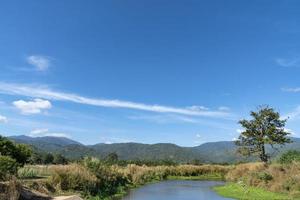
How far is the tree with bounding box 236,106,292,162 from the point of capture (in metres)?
56.9

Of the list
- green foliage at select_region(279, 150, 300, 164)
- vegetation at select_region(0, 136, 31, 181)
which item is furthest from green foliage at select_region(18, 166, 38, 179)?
green foliage at select_region(279, 150, 300, 164)

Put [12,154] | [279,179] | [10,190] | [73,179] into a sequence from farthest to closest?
[279,179] → [12,154] → [73,179] → [10,190]

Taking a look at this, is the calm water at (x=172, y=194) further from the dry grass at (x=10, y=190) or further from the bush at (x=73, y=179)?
the dry grass at (x=10, y=190)

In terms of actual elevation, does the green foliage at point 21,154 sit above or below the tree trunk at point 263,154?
below

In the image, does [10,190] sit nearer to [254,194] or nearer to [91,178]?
[91,178]

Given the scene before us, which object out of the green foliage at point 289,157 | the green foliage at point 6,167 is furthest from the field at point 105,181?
the green foliage at point 289,157

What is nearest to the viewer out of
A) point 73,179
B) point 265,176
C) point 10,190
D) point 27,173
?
point 10,190

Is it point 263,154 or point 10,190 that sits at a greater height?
point 263,154

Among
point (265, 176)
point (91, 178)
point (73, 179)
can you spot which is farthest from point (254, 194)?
point (73, 179)

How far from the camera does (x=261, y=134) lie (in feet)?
190

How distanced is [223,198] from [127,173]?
58.2ft

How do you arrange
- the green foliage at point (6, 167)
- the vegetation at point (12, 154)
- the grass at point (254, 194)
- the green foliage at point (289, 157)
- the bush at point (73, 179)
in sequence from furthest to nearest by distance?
1. the green foliage at point (289, 157)
2. the grass at point (254, 194)
3. the bush at point (73, 179)
4. the vegetation at point (12, 154)
5. the green foliage at point (6, 167)

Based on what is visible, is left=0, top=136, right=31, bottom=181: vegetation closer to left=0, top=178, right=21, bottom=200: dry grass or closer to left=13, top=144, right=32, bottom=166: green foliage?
left=13, top=144, right=32, bottom=166: green foliage

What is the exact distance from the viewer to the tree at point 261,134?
56.9 metres
